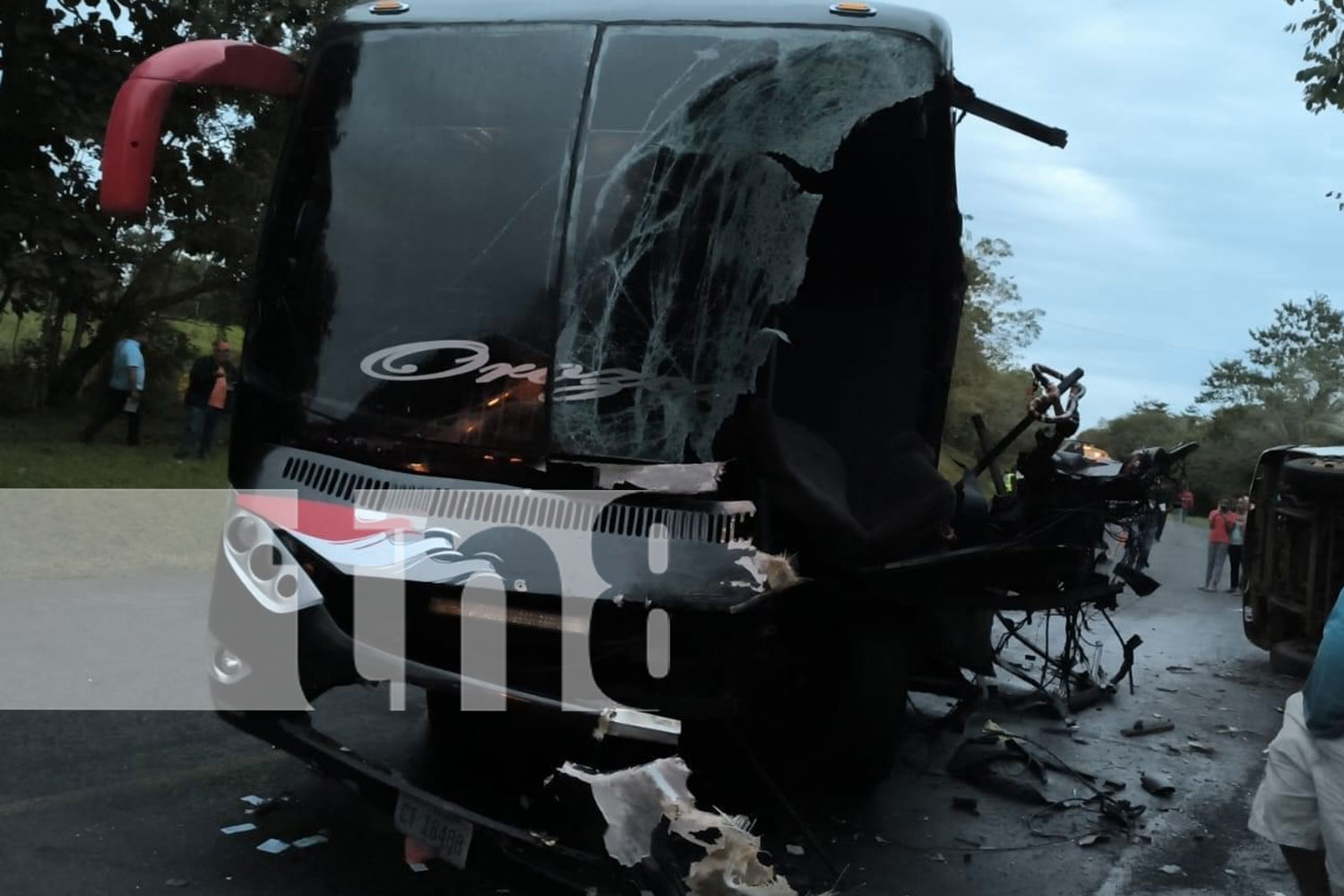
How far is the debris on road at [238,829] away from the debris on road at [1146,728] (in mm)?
5075

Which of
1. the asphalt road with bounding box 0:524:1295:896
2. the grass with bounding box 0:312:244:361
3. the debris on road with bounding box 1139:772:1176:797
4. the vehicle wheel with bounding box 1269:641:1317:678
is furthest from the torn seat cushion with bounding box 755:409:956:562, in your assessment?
the grass with bounding box 0:312:244:361

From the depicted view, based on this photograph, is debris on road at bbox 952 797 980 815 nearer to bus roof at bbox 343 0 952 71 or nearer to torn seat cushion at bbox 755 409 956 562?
torn seat cushion at bbox 755 409 956 562

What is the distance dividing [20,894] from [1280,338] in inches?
3977

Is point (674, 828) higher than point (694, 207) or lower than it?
lower

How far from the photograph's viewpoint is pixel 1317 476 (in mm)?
9000

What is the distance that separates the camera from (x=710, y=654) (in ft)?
12.3

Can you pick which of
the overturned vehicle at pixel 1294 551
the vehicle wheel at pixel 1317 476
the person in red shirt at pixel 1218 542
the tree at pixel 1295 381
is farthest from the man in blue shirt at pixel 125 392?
the tree at pixel 1295 381

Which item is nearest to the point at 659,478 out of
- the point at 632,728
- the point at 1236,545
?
the point at 632,728

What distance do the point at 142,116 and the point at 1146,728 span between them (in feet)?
20.8

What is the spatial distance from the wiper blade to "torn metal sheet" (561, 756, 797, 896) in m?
3.10

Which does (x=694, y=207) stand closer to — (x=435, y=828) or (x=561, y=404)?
(x=561, y=404)

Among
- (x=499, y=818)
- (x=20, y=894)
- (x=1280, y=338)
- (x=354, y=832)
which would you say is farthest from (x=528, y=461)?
(x=1280, y=338)

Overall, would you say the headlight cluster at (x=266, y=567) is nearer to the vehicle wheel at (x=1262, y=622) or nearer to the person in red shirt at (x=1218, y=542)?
the vehicle wheel at (x=1262, y=622)

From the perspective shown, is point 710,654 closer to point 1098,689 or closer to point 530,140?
point 530,140
